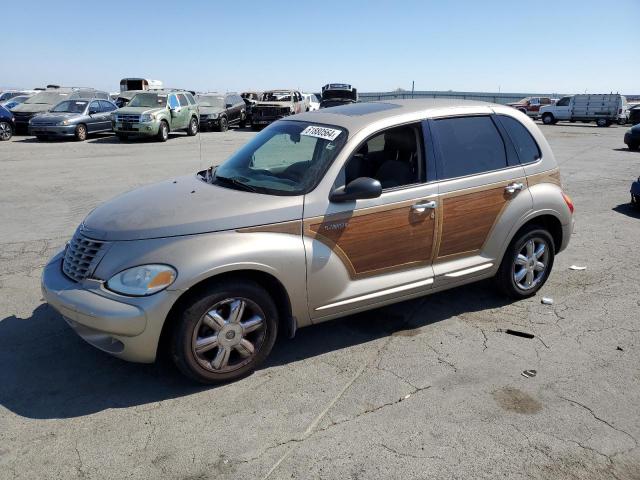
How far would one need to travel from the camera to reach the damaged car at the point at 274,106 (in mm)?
25406

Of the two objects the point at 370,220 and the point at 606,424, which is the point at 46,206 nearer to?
the point at 370,220

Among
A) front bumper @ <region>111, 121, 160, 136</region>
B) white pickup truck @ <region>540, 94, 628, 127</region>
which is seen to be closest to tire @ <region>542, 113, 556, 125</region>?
white pickup truck @ <region>540, 94, 628, 127</region>

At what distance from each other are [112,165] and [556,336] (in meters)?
11.9

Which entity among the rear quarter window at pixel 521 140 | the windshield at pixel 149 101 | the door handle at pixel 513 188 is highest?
the windshield at pixel 149 101

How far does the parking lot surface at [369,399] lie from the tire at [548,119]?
33.6m

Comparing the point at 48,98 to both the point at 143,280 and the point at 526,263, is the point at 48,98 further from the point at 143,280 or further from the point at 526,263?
the point at 526,263

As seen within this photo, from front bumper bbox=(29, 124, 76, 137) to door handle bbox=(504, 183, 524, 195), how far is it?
18.6m

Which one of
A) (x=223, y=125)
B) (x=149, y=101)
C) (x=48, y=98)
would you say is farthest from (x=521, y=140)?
(x=48, y=98)

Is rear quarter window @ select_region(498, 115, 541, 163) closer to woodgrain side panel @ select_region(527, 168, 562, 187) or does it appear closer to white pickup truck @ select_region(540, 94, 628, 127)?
woodgrain side panel @ select_region(527, 168, 562, 187)

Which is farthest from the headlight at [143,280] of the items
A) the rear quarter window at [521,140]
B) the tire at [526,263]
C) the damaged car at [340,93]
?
the damaged car at [340,93]

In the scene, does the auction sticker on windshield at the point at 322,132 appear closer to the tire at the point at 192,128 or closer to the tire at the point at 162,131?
the tire at the point at 162,131

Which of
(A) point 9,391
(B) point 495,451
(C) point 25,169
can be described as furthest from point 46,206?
(B) point 495,451

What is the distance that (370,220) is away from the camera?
4031 mm

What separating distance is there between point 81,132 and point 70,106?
1335 mm
